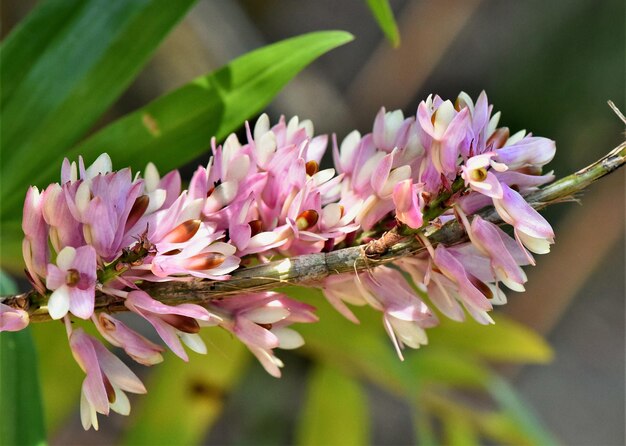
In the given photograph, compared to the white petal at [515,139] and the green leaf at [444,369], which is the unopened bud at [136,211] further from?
the green leaf at [444,369]

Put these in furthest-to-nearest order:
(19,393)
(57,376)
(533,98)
A: (533,98) → (57,376) → (19,393)

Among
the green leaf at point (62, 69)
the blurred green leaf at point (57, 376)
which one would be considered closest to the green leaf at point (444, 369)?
the blurred green leaf at point (57, 376)

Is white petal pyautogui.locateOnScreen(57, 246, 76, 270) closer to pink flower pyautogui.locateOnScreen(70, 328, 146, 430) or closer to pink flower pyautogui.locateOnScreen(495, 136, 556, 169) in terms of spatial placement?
pink flower pyautogui.locateOnScreen(70, 328, 146, 430)

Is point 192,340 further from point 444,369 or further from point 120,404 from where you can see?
point 444,369

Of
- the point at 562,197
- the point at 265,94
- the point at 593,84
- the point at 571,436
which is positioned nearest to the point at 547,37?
the point at 593,84

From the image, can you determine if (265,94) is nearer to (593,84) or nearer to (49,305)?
(49,305)

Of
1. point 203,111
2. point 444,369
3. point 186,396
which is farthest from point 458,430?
point 203,111
